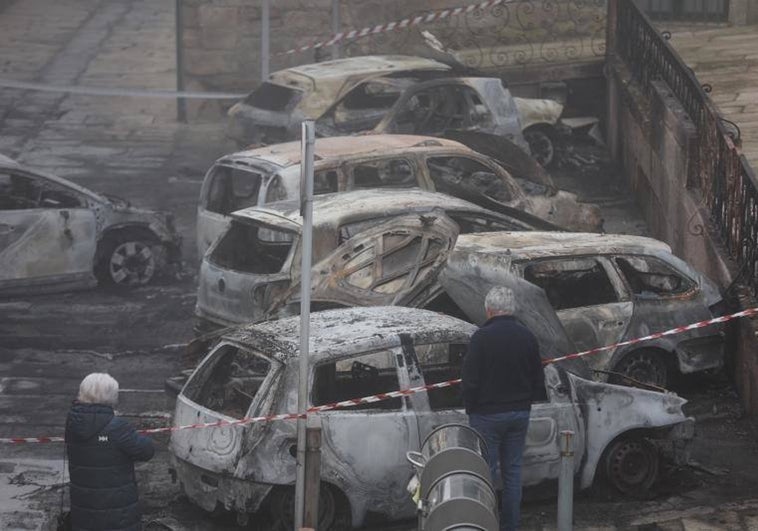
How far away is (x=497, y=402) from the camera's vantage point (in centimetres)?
1026

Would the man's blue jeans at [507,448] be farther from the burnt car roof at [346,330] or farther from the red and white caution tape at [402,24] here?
the red and white caution tape at [402,24]

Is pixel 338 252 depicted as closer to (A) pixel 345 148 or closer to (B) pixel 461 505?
(A) pixel 345 148

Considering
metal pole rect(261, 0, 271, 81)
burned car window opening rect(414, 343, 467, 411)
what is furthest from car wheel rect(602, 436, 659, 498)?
metal pole rect(261, 0, 271, 81)

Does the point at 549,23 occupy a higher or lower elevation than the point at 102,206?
higher

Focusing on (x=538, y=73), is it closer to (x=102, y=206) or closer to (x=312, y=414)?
(x=102, y=206)

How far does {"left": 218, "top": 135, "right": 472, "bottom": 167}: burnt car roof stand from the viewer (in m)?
16.8

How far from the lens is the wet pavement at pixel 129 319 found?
455 inches

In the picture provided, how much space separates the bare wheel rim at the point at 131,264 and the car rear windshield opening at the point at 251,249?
12.4ft

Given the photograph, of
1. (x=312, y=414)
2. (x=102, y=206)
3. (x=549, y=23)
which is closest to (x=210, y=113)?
(x=549, y=23)

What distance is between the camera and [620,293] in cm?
1373

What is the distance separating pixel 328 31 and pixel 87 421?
18.2 meters

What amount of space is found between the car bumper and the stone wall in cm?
1578

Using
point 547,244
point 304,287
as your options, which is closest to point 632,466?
point 547,244

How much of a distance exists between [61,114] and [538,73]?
8.09m
